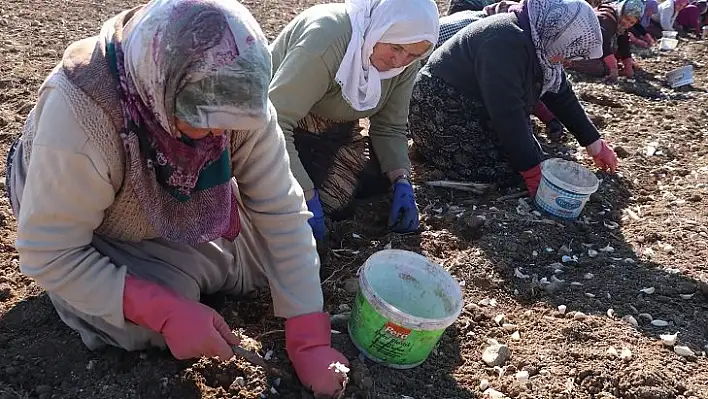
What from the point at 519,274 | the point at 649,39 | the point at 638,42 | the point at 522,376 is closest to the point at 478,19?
the point at 519,274

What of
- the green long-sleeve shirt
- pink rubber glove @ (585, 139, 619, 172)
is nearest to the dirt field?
pink rubber glove @ (585, 139, 619, 172)

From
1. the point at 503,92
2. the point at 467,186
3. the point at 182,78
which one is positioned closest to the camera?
the point at 182,78

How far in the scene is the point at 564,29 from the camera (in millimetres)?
3166

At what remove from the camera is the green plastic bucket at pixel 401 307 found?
1.95 m

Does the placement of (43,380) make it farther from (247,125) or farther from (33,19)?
(33,19)

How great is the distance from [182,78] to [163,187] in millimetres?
438

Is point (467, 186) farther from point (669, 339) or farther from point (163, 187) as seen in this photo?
point (163, 187)

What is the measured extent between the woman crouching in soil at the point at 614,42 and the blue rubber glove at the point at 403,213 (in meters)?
2.97

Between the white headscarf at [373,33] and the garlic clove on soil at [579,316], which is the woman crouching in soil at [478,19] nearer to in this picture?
the white headscarf at [373,33]

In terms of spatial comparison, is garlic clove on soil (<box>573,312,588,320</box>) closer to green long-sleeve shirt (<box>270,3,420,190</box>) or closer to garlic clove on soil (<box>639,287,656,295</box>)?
garlic clove on soil (<box>639,287,656,295</box>)

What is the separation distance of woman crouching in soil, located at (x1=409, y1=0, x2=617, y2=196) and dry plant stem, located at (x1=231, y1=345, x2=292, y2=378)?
174 cm

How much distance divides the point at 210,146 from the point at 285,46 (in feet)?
3.87

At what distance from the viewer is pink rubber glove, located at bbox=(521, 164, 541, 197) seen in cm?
324

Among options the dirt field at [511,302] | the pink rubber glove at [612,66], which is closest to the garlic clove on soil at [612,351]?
the dirt field at [511,302]
